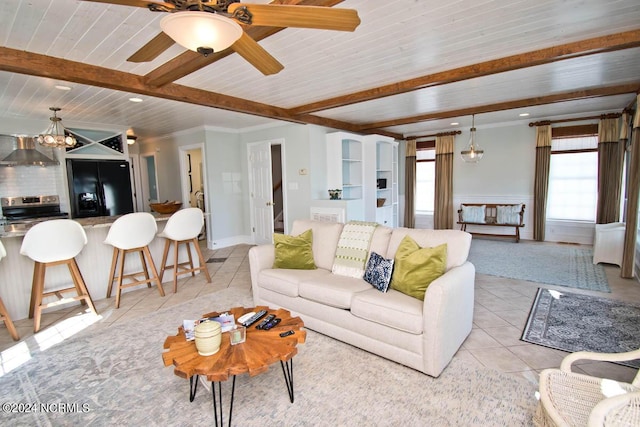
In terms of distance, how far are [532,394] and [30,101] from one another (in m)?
6.05

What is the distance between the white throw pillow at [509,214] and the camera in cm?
641

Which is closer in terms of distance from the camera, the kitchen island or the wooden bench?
the kitchen island

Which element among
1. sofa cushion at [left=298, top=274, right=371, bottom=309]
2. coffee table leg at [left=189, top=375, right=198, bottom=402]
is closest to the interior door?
sofa cushion at [left=298, top=274, right=371, bottom=309]

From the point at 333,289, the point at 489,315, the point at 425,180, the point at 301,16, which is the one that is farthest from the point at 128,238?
the point at 425,180

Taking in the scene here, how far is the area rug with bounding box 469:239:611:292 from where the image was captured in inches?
159

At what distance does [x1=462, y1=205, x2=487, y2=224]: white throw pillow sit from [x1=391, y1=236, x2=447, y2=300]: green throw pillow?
16.4ft

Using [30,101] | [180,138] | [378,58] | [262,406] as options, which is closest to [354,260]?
[262,406]

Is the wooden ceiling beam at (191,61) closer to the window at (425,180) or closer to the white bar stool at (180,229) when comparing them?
the white bar stool at (180,229)

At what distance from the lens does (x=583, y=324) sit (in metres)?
2.84

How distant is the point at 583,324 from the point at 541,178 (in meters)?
4.30

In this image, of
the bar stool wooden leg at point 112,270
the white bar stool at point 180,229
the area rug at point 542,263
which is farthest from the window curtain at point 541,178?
the bar stool wooden leg at point 112,270

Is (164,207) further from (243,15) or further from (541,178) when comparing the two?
(541,178)

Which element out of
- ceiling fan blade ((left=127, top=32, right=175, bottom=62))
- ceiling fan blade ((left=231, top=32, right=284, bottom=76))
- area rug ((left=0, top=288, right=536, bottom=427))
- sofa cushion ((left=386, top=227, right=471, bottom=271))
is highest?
ceiling fan blade ((left=127, top=32, right=175, bottom=62))

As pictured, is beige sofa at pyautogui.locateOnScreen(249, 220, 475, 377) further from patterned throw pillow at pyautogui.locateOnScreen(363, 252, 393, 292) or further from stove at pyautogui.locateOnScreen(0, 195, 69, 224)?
stove at pyautogui.locateOnScreen(0, 195, 69, 224)
